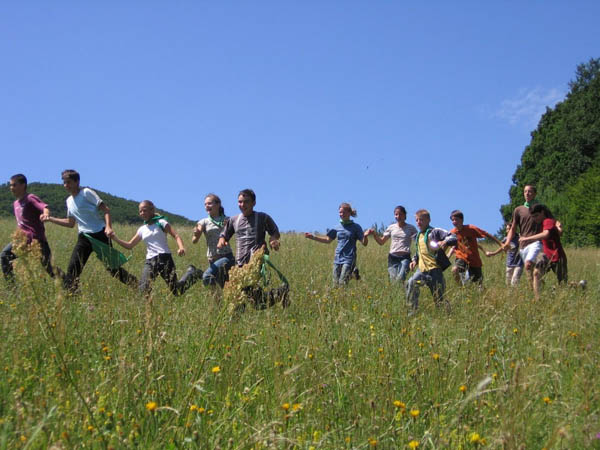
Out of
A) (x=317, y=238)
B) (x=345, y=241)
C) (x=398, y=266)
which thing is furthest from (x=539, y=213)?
(x=317, y=238)

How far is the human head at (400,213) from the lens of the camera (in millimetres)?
9759

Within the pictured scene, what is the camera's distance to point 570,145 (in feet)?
133

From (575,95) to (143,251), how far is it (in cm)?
3862

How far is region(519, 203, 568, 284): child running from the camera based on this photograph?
853cm

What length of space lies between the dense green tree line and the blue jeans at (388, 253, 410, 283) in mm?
30371

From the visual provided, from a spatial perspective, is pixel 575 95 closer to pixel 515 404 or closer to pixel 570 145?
pixel 570 145

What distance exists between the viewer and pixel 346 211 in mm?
9531

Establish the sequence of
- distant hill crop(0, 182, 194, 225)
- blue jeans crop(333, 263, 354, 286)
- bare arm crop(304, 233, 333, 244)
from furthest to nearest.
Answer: distant hill crop(0, 182, 194, 225) → blue jeans crop(333, 263, 354, 286) → bare arm crop(304, 233, 333, 244)

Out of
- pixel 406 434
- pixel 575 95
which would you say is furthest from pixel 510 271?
pixel 575 95

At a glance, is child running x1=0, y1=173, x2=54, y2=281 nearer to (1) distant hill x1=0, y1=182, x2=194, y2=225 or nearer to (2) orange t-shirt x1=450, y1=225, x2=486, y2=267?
(2) orange t-shirt x1=450, y1=225, x2=486, y2=267

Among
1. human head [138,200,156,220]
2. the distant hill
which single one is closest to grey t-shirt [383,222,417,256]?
human head [138,200,156,220]

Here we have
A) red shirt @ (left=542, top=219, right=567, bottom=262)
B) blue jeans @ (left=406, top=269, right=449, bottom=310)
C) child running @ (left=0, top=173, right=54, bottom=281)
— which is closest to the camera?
blue jeans @ (left=406, top=269, right=449, bottom=310)

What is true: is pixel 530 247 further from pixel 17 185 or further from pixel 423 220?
pixel 17 185

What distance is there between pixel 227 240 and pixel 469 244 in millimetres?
4162
